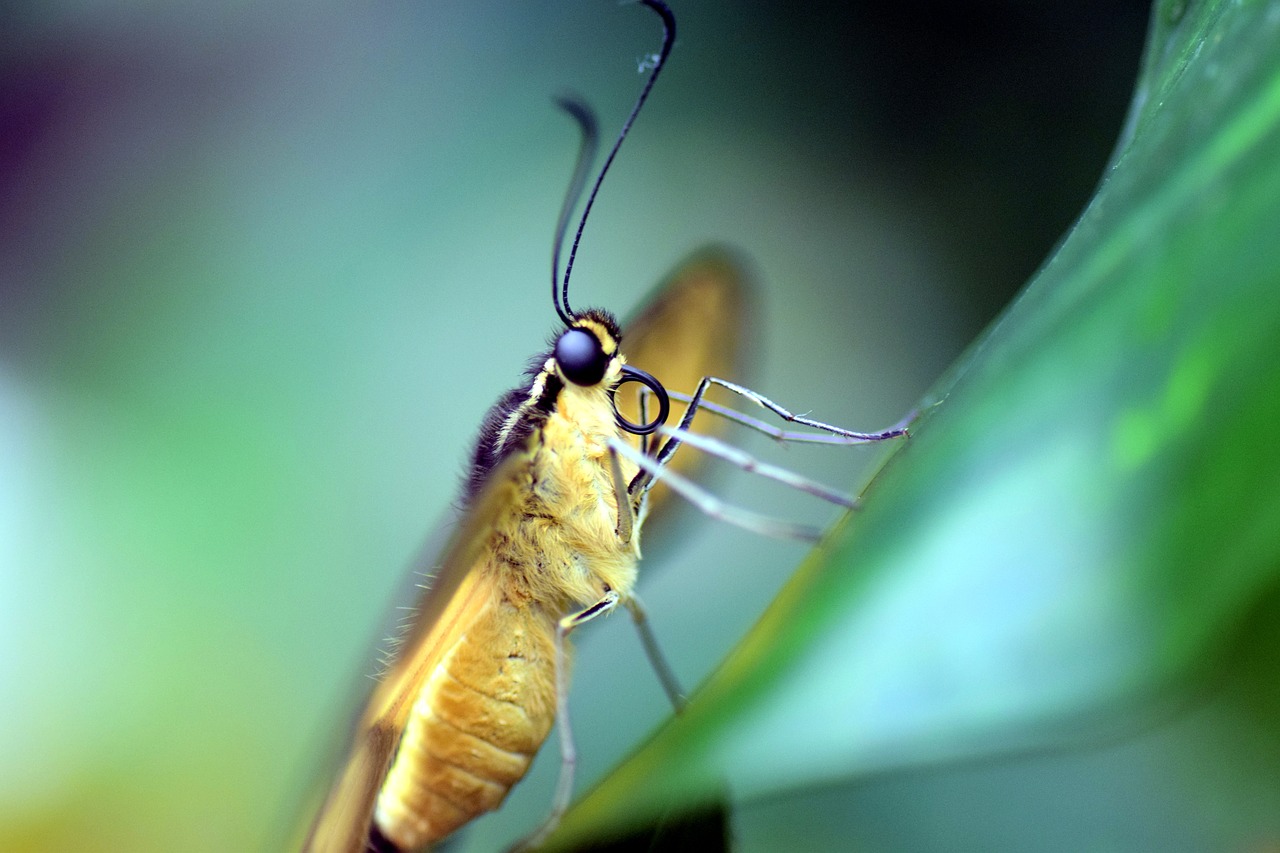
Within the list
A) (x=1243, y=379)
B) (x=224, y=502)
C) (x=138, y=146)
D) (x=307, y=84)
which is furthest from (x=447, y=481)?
(x=1243, y=379)

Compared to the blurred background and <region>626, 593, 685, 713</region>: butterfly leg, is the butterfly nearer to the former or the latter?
<region>626, 593, 685, 713</region>: butterfly leg

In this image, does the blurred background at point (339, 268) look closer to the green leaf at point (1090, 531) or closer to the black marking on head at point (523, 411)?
the black marking on head at point (523, 411)

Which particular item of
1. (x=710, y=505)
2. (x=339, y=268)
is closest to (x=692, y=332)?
(x=710, y=505)

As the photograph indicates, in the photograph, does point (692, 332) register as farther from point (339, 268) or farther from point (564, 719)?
point (339, 268)

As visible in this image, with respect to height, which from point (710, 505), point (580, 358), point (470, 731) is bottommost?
point (470, 731)

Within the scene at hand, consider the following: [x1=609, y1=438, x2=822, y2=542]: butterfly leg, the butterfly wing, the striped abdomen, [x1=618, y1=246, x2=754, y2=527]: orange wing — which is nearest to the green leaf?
[x1=609, y1=438, x2=822, y2=542]: butterfly leg

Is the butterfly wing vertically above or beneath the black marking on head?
beneath

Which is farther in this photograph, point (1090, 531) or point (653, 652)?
point (653, 652)
